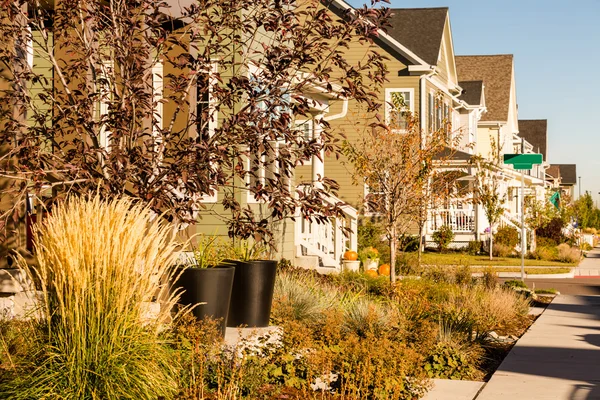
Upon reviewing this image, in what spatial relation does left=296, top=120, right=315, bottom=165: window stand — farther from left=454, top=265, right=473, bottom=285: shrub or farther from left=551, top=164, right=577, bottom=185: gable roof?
left=551, top=164, right=577, bottom=185: gable roof

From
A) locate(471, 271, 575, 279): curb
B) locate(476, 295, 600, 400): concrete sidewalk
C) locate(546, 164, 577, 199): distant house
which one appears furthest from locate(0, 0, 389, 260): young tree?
locate(546, 164, 577, 199): distant house

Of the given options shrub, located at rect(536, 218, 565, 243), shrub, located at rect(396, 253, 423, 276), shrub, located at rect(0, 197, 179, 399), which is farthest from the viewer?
shrub, located at rect(536, 218, 565, 243)

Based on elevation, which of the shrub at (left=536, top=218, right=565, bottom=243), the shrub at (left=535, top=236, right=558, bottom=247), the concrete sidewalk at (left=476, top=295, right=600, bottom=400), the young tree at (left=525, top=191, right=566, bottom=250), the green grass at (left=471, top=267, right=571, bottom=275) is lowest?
the concrete sidewalk at (left=476, top=295, right=600, bottom=400)

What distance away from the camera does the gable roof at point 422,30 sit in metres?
36.0

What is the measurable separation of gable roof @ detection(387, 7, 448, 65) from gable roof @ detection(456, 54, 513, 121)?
1346 centimetres

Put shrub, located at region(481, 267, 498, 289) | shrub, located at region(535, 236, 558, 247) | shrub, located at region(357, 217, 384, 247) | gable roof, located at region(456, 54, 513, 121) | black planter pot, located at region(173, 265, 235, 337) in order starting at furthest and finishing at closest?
gable roof, located at region(456, 54, 513, 121)
shrub, located at region(535, 236, 558, 247)
shrub, located at region(357, 217, 384, 247)
shrub, located at region(481, 267, 498, 289)
black planter pot, located at region(173, 265, 235, 337)

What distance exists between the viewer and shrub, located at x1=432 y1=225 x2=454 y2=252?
109 ft

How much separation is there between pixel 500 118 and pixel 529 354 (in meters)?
41.7

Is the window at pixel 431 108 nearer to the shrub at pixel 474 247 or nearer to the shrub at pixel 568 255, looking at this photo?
the shrub at pixel 474 247

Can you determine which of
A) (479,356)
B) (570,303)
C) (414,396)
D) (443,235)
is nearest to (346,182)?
(443,235)

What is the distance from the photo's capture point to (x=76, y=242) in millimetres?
5953

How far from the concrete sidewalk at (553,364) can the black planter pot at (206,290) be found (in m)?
2.67

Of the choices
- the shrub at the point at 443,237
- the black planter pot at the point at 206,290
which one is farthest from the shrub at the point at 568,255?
the black planter pot at the point at 206,290

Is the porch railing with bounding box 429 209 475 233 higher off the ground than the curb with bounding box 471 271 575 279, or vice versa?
the porch railing with bounding box 429 209 475 233
